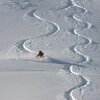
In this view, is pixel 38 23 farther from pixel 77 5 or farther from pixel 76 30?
pixel 77 5

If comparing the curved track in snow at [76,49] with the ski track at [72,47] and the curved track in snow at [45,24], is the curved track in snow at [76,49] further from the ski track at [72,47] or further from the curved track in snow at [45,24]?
the curved track in snow at [45,24]

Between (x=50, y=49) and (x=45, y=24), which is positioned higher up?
(x=50, y=49)

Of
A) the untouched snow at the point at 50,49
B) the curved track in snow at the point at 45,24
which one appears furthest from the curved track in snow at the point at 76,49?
the curved track in snow at the point at 45,24

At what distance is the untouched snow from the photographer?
8.07 metres

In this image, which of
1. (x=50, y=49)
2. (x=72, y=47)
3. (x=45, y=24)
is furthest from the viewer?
(x=45, y=24)

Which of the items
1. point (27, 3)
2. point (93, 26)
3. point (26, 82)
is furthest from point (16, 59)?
point (27, 3)

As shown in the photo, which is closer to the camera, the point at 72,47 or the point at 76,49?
the point at 76,49

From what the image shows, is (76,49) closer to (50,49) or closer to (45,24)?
(50,49)

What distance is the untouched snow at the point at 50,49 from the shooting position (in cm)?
807

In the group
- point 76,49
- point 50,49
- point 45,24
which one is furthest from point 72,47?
point 45,24

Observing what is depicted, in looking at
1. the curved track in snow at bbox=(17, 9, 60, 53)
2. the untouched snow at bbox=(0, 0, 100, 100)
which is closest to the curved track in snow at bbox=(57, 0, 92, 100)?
the untouched snow at bbox=(0, 0, 100, 100)

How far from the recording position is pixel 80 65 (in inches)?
364

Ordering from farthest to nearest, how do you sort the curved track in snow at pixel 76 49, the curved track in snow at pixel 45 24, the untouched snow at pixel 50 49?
the curved track in snow at pixel 45 24, the untouched snow at pixel 50 49, the curved track in snow at pixel 76 49

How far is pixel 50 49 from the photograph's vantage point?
10.1 metres
